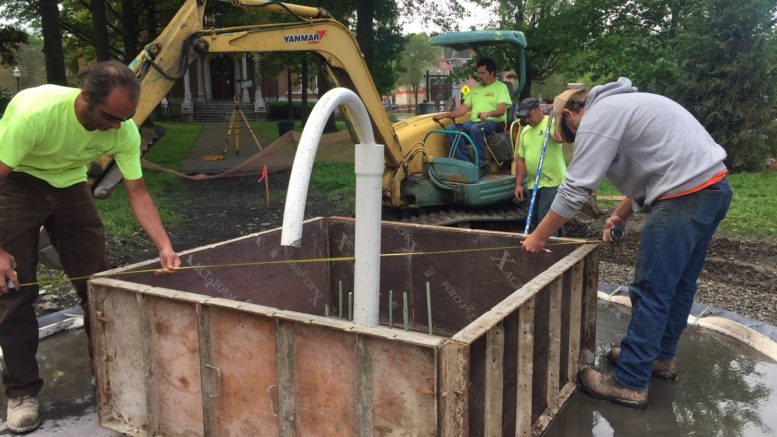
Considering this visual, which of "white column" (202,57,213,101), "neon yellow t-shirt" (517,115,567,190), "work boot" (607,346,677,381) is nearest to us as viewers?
"work boot" (607,346,677,381)

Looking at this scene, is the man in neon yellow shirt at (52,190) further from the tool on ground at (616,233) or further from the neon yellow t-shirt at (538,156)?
the neon yellow t-shirt at (538,156)

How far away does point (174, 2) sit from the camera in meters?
24.6

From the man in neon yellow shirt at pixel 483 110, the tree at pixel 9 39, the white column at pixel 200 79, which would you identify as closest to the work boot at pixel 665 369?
the man in neon yellow shirt at pixel 483 110

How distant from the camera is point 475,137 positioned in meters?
7.22

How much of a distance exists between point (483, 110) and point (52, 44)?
13.1 metres

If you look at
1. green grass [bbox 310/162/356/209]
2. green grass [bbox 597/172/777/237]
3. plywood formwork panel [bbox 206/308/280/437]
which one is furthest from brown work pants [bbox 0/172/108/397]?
green grass [bbox 597/172/777/237]

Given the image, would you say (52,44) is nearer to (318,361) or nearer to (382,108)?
(382,108)

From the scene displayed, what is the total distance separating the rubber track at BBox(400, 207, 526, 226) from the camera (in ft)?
22.8

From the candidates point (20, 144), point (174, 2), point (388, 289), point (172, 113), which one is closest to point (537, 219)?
point (388, 289)

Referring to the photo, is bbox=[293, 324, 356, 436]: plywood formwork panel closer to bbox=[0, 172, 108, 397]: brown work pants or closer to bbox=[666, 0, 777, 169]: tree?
bbox=[0, 172, 108, 397]: brown work pants

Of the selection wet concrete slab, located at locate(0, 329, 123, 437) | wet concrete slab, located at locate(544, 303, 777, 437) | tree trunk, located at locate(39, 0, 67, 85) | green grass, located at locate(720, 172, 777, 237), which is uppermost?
tree trunk, located at locate(39, 0, 67, 85)

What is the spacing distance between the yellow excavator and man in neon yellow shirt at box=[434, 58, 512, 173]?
0.19 metres

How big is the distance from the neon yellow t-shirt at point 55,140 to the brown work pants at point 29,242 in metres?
0.09

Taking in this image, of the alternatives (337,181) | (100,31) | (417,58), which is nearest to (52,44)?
(100,31)
